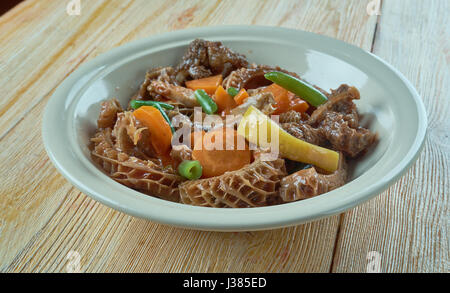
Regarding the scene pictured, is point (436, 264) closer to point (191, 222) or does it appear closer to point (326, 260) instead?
point (326, 260)

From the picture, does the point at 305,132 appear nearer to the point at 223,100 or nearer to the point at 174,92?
the point at 223,100

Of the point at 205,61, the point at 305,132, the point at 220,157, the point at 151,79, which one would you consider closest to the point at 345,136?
the point at 305,132

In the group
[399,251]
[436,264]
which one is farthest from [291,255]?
[436,264]

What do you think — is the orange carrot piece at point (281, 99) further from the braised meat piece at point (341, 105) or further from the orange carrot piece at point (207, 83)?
the orange carrot piece at point (207, 83)

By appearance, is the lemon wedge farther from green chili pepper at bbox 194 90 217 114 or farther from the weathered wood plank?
green chili pepper at bbox 194 90 217 114

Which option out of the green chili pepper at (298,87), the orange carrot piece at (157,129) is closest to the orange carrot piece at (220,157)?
the orange carrot piece at (157,129)
